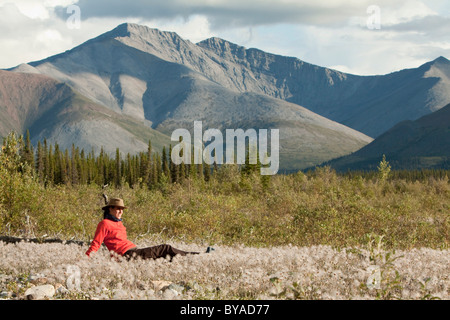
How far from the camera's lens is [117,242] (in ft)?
38.8

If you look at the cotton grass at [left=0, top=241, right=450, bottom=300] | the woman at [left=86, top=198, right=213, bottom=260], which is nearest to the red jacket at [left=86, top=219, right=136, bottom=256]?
the woman at [left=86, top=198, right=213, bottom=260]

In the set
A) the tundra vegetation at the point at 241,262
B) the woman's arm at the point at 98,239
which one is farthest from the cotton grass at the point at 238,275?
the woman's arm at the point at 98,239

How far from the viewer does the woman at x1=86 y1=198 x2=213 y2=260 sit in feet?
37.6

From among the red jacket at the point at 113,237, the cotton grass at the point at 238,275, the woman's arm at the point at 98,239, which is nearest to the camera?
the cotton grass at the point at 238,275

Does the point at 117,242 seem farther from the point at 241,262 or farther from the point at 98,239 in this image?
the point at 241,262

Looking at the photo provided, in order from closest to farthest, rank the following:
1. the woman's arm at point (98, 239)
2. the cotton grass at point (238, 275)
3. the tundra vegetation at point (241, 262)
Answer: the cotton grass at point (238, 275), the tundra vegetation at point (241, 262), the woman's arm at point (98, 239)

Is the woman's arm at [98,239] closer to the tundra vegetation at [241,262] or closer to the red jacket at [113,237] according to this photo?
the red jacket at [113,237]

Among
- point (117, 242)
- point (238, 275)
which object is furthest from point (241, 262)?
point (117, 242)

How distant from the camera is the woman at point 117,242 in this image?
11.4 meters

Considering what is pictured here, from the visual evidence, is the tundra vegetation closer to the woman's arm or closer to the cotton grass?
the cotton grass

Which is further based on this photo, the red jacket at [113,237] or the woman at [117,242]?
the red jacket at [113,237]

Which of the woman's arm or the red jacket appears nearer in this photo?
the woman's arm

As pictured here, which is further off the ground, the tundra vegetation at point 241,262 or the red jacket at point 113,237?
the red jacket at point 113,237

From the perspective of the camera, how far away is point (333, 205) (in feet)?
89.1
